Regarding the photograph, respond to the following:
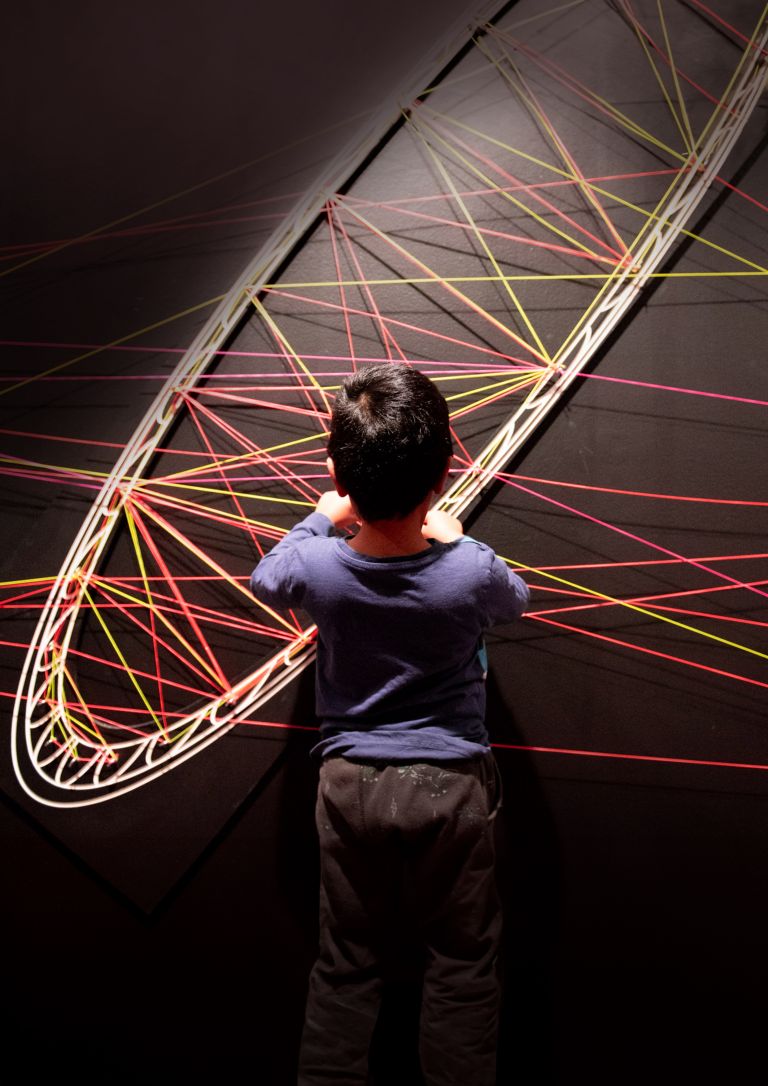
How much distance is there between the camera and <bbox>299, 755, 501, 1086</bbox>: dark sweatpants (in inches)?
37.5

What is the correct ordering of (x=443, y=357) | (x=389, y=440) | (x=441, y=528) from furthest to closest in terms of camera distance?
(x=443, y=357)
(x=441, y=528)
(x=389, y=440)

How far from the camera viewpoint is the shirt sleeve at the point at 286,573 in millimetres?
934

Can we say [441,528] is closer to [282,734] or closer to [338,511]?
[338,511]

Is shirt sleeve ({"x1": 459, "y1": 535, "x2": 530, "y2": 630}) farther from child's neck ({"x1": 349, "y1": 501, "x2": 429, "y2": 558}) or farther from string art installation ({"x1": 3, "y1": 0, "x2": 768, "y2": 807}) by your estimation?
string art installation ({"x1": 3, "y1": 0, "x2": 768, "y2": 807})

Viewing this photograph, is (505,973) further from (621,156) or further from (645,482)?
(621,156)

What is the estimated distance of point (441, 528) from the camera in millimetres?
973

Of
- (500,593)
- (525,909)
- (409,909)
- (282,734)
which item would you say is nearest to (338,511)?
(500,593)

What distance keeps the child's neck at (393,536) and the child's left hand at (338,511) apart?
9 cm

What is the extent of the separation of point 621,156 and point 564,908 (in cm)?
104

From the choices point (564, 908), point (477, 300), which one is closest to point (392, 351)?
point (477, 300)

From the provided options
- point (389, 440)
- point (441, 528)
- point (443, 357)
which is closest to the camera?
point (389, 440)

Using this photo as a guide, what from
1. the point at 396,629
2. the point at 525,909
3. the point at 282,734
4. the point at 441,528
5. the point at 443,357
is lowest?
the point at 525,909

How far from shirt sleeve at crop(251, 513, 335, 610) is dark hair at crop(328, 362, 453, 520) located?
0.36 ft

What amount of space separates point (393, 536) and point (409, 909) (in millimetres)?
455
